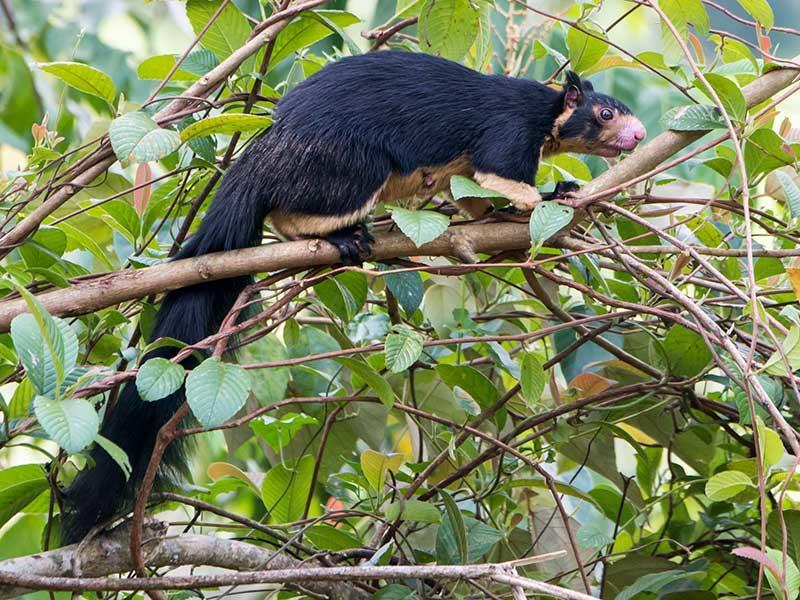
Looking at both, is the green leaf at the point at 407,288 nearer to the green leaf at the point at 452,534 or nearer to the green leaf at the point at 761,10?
the green leaf at the point at 452,534

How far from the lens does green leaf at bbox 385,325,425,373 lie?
5.48 feet

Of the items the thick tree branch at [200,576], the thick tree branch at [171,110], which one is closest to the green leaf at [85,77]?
the thick tree branch at [171,110]

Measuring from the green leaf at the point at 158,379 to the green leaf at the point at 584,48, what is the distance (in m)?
1.19

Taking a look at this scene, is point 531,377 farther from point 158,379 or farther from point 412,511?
point 158,379

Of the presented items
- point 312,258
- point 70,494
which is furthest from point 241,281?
point 70,494

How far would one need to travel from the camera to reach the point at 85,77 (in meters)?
1.87

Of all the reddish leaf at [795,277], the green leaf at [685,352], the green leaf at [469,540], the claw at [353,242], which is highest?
the reddish leaf at [795,277]

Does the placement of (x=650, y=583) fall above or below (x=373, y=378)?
below

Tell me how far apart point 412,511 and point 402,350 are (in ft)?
1.16

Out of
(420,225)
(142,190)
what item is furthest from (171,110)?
(420,225)

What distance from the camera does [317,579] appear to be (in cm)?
144

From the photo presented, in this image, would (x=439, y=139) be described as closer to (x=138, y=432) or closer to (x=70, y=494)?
(x=138, y=432)

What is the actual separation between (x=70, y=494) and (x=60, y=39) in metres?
2.44

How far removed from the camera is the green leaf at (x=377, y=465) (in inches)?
78.1
